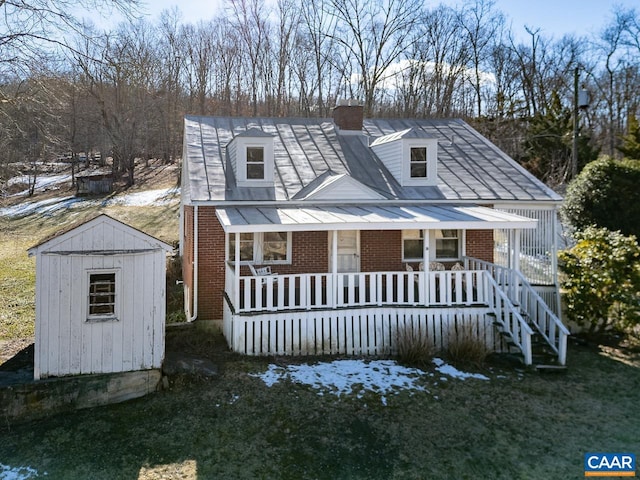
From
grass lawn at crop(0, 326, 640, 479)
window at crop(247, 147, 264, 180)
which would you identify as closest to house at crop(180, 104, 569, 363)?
window at crop(247, 147, 264, 180)

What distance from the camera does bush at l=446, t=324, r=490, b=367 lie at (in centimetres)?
1010

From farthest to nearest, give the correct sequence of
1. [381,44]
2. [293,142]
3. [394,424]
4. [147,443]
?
[381,44] → [293,142] → [394,424] → [147,443]

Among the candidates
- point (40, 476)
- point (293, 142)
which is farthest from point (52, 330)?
point (293, 142)

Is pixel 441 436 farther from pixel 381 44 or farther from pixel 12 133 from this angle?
pixel 381 44

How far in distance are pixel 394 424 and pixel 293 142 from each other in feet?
33.8

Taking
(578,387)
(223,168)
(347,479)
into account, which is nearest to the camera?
(347,479)

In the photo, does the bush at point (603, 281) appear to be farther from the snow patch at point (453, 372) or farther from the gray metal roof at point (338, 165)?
the snow patch at point (453, 372)

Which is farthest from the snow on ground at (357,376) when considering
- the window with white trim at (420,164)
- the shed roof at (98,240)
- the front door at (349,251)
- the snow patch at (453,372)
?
the window with white trim at (420,164)

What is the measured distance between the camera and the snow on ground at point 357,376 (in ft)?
28.6

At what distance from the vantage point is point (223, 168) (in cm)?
1312

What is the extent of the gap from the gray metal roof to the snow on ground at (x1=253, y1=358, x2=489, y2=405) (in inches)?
182

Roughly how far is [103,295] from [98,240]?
3.28 ft

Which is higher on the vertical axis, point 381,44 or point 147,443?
point 381,44
